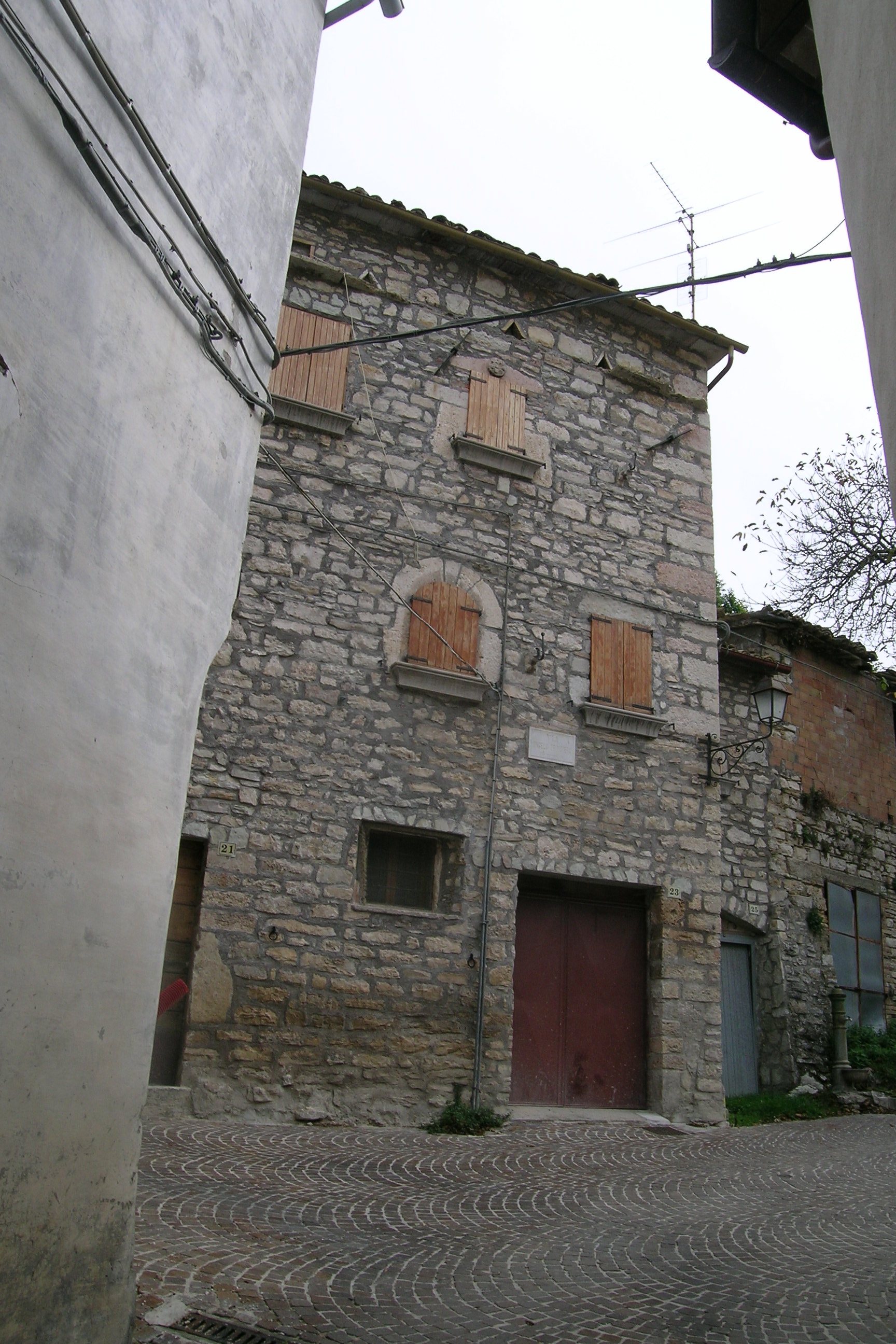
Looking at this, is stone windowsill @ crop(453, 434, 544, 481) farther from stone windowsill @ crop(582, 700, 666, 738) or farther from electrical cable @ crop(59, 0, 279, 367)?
electrical cable @ crop(59, 0, 279, 367)

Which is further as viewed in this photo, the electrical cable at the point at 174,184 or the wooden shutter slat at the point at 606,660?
the wooden shutter slat at the point at 606,660

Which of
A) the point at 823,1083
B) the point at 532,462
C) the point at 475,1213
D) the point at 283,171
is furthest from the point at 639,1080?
the point at 283,171

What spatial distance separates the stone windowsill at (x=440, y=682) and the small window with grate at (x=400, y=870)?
1.18 metres

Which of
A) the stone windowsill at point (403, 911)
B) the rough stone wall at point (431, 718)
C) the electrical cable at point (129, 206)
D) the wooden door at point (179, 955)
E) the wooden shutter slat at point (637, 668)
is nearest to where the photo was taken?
the electrical cable at point (129, 206)

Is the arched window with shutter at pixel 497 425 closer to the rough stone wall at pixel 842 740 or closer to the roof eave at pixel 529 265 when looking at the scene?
the roof eave at pixel 529 265

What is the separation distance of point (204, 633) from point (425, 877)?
4.24 meters

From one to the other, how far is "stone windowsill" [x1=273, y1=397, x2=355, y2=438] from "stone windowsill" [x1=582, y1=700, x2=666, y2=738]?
3.22m

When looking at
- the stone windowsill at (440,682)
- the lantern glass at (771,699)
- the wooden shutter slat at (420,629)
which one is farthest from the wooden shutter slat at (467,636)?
the lantern glass at (771,699)

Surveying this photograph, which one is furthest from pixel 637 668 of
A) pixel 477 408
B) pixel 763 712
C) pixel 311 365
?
pixel 311 365

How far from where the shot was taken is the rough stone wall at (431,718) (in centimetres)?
680

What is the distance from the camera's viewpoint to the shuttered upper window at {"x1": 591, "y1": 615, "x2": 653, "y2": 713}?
8.41 m

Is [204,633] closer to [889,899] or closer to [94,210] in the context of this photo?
[94,210]

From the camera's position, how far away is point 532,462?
28.0 ft

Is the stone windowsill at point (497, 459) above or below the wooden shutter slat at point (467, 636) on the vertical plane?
above
